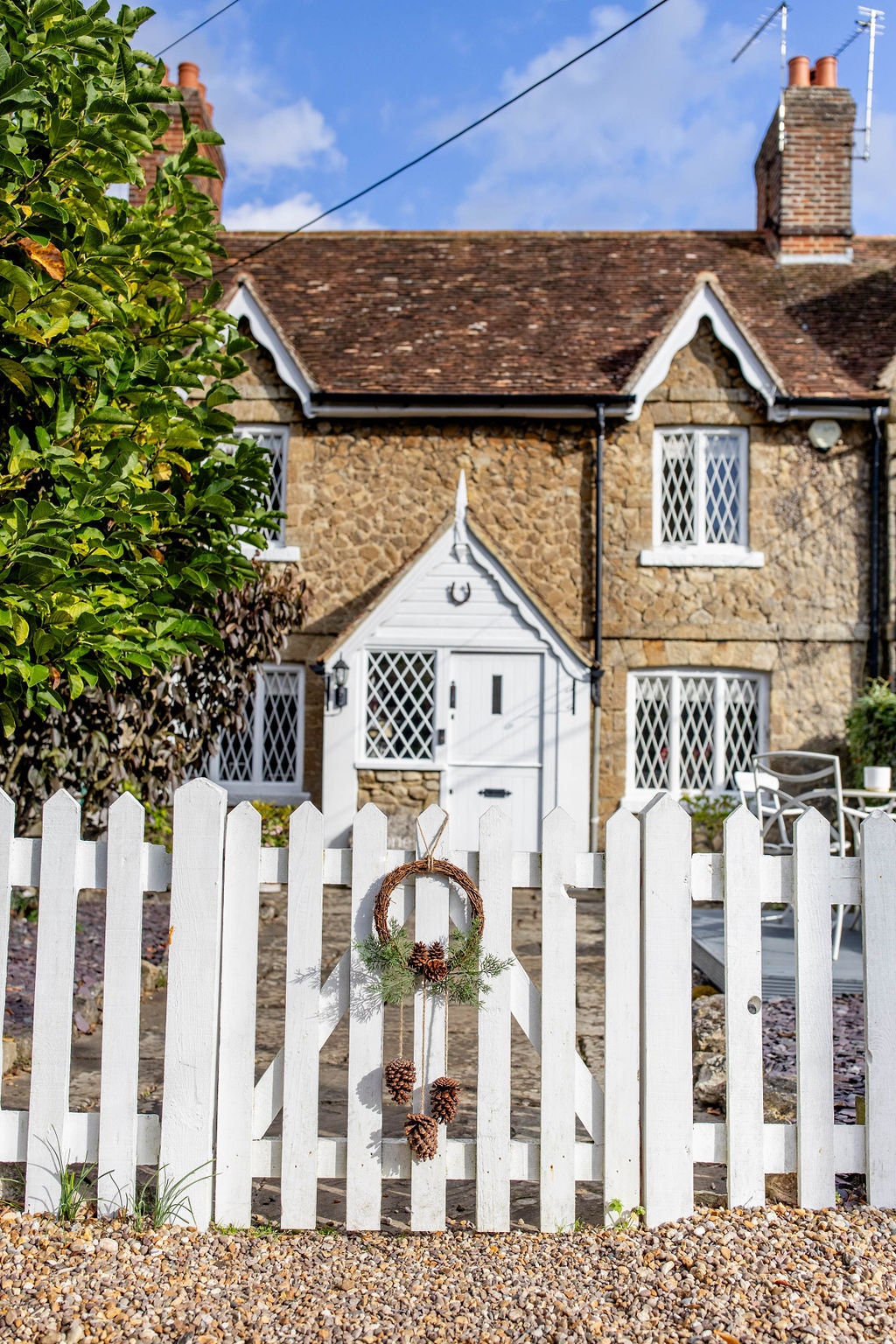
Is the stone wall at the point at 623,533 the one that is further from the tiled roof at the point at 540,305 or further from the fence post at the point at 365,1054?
the fence post at the point at 365,1054

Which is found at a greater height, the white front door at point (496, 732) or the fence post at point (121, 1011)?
the white front door at point (496, 732)

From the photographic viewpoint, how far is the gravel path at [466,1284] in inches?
100

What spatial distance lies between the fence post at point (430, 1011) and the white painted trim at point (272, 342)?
10.7m

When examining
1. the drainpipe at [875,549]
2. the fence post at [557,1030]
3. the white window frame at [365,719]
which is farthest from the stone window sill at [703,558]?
the fence post at [557,1030]

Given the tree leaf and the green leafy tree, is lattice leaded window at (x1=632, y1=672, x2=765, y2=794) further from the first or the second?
the tree leaf

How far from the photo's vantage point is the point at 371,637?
40.0 feet

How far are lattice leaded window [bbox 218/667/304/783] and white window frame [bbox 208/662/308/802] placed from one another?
0.01m

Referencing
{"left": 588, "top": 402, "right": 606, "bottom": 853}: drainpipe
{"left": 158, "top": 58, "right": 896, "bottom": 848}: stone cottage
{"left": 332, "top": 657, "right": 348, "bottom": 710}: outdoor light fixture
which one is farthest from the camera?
{"left": 588, "top": 402, "right": 606, "bottom": 853}: drainpipe

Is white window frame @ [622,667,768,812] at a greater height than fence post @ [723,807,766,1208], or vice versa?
white window frame @ [622,667,768,812]

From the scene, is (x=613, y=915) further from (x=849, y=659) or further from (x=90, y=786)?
(x=849, y=659)

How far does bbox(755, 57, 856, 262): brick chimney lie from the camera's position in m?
14.4

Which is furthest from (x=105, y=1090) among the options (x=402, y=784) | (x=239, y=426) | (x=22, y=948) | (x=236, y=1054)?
(x=239, y=426)

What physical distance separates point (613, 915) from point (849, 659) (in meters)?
10.8

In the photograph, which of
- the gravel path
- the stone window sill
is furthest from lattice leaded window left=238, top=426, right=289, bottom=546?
the gravel path
